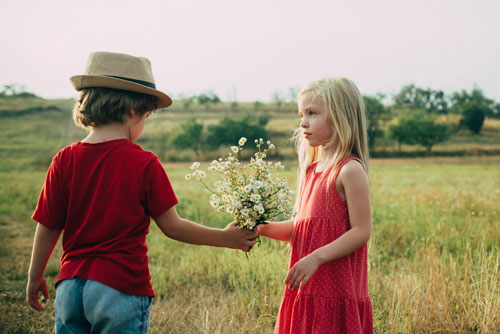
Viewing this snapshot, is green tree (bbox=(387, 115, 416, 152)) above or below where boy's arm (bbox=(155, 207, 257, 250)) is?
below

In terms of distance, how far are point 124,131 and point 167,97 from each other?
353 millimetres

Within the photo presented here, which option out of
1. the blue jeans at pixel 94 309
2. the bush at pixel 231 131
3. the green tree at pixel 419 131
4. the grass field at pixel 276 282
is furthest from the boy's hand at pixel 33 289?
the green tree at pixel 419 131

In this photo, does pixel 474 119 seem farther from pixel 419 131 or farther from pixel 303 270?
pixel 303 270

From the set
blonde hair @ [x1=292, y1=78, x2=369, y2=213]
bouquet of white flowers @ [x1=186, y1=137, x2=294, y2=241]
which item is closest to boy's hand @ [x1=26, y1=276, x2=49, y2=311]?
bouquet of white flowers @ [x1=186, y1=137, x2=294, y2=241]

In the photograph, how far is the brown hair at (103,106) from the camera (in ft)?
7.22

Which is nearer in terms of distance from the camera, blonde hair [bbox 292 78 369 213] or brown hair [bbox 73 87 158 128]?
brown hair [bbox 73 87 158 128]

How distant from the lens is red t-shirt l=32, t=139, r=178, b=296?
205cm

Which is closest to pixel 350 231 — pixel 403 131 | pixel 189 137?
pixel 189 137

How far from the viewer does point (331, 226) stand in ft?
8.02

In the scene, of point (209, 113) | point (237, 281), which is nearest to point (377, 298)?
point (237, 281)

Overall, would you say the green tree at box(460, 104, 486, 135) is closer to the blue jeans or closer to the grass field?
the grass field

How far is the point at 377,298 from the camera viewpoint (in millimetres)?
3941

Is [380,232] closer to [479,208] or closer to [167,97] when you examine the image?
[479,208]

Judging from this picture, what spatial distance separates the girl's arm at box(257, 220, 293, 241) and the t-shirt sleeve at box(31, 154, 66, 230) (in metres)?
1.20
